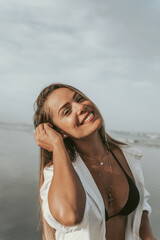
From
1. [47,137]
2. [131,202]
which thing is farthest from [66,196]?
[131,202]

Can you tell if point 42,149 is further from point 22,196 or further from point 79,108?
point 22,196

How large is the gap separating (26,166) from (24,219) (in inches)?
128

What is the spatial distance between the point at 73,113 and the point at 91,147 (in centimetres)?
54

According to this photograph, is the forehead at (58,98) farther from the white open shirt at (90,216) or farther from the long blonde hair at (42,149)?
the white open shirt at (90,216)

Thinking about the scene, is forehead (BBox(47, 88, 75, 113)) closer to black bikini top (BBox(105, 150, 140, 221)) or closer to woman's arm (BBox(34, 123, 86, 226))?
woman's arm (BBox(34, 123, 86, 226))

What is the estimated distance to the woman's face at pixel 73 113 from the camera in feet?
7.37

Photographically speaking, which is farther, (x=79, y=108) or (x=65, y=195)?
(x=79, y=108)

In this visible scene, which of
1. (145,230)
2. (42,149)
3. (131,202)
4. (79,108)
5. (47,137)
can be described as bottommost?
(145,230)

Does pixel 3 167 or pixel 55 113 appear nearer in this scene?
pixel 55 113

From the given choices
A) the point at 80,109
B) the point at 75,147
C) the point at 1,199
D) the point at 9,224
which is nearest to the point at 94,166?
the point at 75,147

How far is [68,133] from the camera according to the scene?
2352 mm

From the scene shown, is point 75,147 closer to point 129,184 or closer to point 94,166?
point 94,166

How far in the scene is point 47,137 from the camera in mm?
2197

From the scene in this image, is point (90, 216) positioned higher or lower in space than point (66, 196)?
lower
